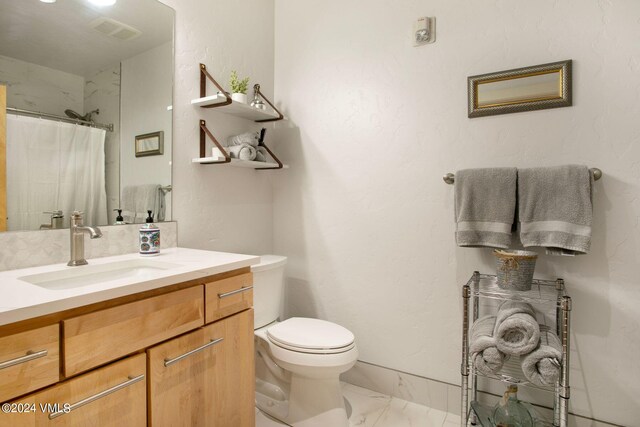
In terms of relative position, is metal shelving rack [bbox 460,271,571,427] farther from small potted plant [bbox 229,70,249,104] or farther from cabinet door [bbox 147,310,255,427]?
small potted plant [bbox 229,70,249,104]

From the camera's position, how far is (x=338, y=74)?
2107mm

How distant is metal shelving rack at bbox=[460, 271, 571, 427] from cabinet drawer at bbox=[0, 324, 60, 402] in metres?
1.37

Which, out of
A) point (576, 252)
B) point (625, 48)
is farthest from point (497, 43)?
point (576, 252)

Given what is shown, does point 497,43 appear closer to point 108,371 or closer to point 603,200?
point 603,200

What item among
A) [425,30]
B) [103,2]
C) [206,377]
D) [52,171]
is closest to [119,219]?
[52,171]

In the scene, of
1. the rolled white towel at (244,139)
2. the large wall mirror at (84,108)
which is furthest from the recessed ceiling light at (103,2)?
the rolled white towel at (244,139)

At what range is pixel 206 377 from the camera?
121cm

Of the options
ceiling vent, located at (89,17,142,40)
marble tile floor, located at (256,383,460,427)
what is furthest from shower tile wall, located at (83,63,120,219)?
marble tile floor, located at (256,383,460,427)

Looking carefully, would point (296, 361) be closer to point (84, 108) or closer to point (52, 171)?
point (52, 171)

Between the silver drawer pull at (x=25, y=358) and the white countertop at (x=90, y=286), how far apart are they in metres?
0.09

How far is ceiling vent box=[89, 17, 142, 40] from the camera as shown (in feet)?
4.83

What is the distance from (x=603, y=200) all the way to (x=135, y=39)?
2.13m

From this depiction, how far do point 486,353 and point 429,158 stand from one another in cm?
95

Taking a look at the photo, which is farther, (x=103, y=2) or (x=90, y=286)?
(x=103, y=2)
